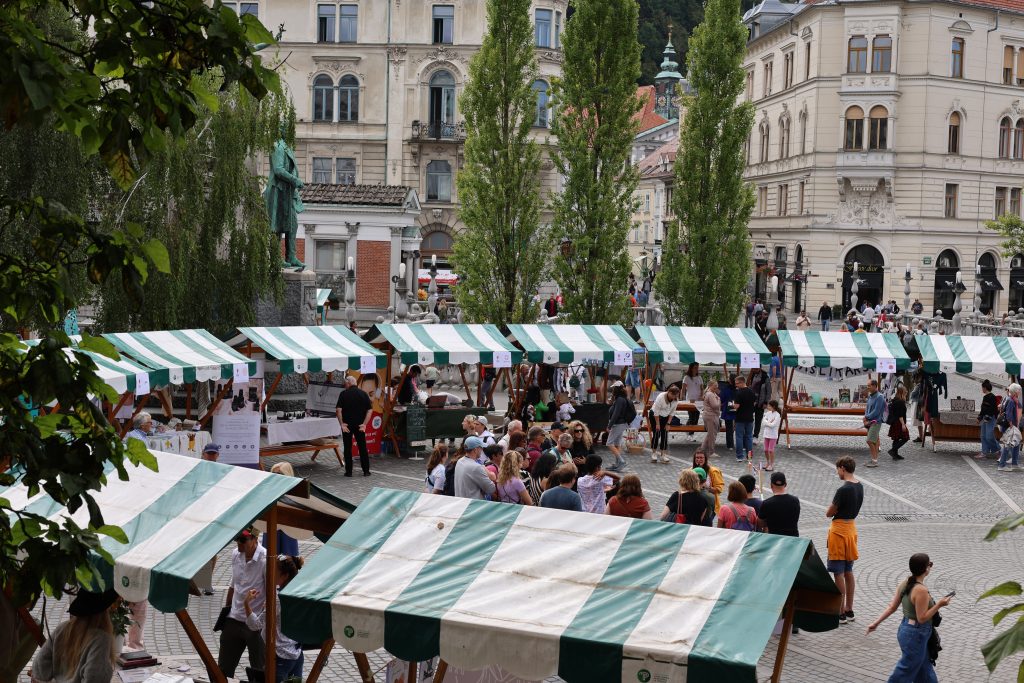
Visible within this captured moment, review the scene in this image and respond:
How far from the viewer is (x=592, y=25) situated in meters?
30.2

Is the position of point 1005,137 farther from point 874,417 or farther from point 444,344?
point 444,344

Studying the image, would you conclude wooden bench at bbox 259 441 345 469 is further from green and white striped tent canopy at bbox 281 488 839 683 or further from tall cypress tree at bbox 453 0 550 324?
green and white striped tent canopy at bbox 281 488 839 683

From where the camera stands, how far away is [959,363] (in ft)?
78.3

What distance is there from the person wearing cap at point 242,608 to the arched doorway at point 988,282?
56400mm

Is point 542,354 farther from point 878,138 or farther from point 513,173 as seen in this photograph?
point 878,138

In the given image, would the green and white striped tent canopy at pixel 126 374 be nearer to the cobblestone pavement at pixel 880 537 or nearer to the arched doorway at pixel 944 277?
A: the cobblestone pavement at pixel 880 537

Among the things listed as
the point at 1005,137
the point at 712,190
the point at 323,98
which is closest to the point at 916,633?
the point at 712,190

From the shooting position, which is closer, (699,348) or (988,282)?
(699,348)

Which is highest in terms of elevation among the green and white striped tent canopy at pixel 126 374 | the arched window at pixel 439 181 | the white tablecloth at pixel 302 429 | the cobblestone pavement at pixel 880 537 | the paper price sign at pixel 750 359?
the arched window at pixel 439 181

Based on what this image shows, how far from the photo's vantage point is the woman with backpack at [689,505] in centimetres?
1217

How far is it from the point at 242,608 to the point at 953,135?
57.0 m

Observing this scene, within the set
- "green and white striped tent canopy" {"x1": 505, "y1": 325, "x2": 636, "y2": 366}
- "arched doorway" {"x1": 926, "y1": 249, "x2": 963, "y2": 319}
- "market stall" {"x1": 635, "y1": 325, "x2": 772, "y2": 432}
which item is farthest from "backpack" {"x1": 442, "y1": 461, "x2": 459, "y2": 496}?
"arched doorway" {"x1": 926, "y1": 249, "x2": 963, "y2": 319}

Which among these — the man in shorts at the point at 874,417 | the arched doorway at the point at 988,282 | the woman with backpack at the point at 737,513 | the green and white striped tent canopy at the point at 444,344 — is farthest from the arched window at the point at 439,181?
the woman with backpack at the point at 737,513

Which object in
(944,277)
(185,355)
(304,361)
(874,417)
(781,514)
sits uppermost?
(944,277)
